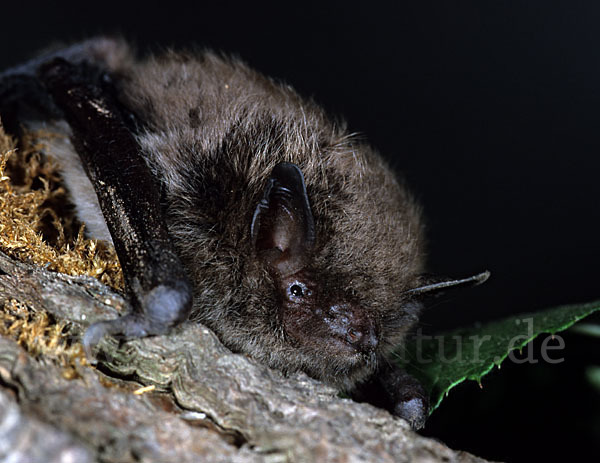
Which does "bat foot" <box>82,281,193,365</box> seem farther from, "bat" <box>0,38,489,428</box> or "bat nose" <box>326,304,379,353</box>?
"bat nose" <box>326,304,379,353</box>

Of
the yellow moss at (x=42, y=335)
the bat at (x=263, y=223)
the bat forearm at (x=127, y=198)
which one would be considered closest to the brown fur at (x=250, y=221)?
the bat at (x=263, y=223)

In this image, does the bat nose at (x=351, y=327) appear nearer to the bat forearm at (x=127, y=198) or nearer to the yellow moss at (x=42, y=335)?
the bat forearm at (x=127, y=198)

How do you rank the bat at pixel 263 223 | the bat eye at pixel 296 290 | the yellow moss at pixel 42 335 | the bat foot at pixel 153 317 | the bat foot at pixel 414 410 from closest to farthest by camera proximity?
the yellow moss at pixel 42 335
the bat foot at pixel 153 317
the bat at pixel 263 223
the bat eye at pixel 296 290
the bat foot at pixel 414 410

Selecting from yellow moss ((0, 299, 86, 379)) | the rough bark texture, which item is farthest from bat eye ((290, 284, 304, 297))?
yellow moss ((0, 299, 86, 379))

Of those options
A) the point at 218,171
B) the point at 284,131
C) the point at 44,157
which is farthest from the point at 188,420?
the point at 44,157

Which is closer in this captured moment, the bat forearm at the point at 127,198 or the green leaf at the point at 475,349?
the bat forearm at the point at 127,198

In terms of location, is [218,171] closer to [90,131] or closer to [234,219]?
[234,219]
